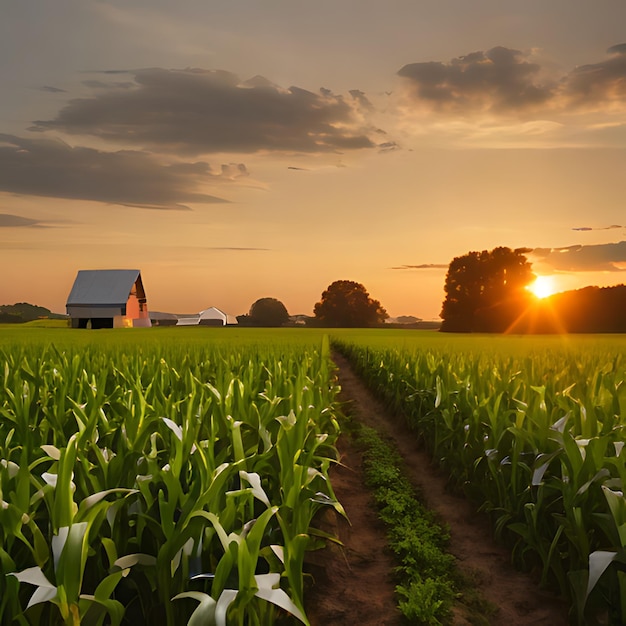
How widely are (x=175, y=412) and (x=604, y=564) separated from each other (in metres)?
2.84

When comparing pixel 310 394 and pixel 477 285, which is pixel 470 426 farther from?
pixel 477 285

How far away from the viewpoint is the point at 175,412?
429cm

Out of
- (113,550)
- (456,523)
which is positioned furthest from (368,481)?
(113,550)

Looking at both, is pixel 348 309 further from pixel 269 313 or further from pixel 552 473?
pixel 552 473

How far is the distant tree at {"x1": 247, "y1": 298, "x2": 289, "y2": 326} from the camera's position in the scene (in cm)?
9125

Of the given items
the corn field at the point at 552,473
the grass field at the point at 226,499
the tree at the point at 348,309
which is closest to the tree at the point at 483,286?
the tree at the point at 348,309

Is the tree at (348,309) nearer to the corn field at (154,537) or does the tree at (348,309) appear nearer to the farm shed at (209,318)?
the farm shed at (209,318)

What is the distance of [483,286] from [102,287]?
43151 mm

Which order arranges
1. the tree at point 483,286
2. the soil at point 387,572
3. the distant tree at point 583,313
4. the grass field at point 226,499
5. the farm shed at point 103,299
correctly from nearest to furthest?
the grass field at point 226,499, the soil at point 387,572, the distant tree at point 583,313, the tree at point 483,286, the farm shed at point 103,299

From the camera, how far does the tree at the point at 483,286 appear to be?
2417 inches

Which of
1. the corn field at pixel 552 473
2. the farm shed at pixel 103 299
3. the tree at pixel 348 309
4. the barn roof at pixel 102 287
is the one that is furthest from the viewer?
the tree at pixel 348 309

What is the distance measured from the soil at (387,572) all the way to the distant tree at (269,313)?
278 feet

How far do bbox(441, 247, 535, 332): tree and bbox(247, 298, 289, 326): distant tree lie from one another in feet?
110

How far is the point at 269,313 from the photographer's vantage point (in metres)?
93.2
